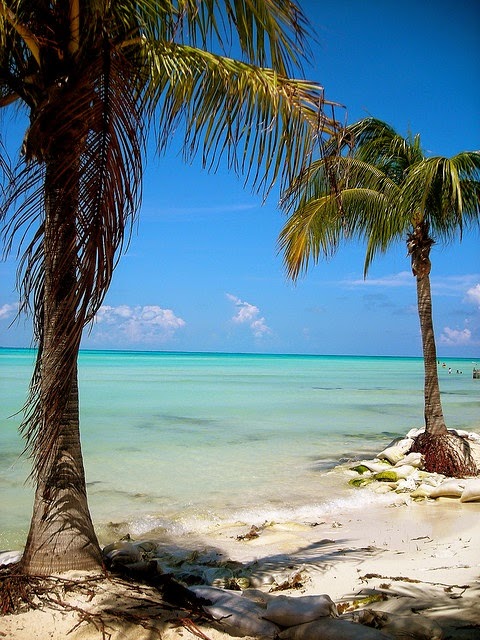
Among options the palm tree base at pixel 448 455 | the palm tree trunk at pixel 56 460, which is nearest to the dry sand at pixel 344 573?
the palm tree trunk at pixel 56 460

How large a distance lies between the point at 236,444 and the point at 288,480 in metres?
4.14

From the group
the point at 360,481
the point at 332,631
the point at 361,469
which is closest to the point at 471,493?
the point at 360,481

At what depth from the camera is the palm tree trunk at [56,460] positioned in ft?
11.3

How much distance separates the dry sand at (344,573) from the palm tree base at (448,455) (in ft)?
4.59

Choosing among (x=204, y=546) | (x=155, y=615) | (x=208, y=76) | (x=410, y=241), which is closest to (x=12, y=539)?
(x=204, y=546)

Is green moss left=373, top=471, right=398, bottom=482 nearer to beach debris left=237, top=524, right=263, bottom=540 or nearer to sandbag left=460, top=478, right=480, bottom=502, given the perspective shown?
sandbag left=460, top=478, right=480, bottom=502

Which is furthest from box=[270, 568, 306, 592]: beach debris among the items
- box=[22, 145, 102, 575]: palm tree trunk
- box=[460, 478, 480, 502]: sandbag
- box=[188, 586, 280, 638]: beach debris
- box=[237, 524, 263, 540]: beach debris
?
box=[460, 478, 480, 502]: sandbag

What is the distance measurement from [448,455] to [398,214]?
3624 mm

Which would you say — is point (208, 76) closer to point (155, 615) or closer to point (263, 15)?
point (263, 15)

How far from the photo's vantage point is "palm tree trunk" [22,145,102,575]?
11.3ft

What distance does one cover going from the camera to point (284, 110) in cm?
401

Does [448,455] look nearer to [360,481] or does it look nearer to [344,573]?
[360,481]

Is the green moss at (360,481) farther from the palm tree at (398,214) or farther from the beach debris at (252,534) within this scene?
the beach debris at (252,534)

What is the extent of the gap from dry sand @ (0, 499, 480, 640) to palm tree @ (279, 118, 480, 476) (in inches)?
81.7
